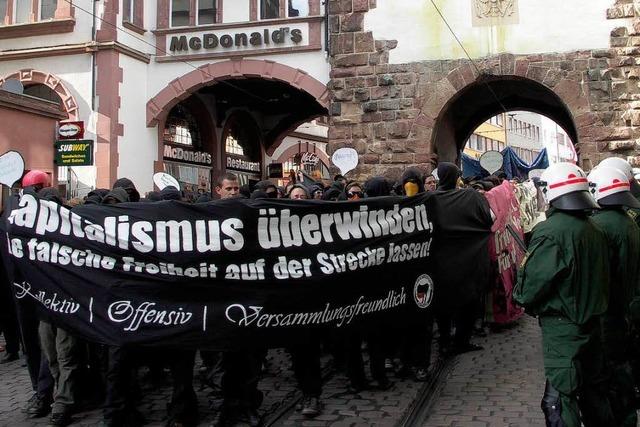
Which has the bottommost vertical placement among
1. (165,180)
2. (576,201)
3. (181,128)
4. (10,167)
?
(576,201)

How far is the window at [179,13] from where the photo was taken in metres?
17.4

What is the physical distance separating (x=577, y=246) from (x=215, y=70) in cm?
1403

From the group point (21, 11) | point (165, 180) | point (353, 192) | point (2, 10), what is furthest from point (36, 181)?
point (2, 10)

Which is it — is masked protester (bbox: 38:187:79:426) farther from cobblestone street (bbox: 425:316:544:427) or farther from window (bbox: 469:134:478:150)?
A: window (bbox: 469:134:478:150)

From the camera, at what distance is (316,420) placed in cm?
539

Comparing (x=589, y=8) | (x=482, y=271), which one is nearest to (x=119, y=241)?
(x=482, y=271)

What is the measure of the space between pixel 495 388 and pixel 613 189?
7.96 ft

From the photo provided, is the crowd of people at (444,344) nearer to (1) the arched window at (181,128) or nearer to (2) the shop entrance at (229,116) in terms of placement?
(2) the shop entrance at (229,116)

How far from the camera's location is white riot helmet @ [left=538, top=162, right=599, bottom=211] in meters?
3.92

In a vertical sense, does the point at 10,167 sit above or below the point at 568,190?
above

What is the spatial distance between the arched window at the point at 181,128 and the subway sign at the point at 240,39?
2.67 m

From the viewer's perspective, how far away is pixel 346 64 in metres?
15.4

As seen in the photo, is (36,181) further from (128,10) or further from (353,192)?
(128,10)

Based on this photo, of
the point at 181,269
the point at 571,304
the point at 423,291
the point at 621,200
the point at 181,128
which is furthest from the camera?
the point at 181,128
